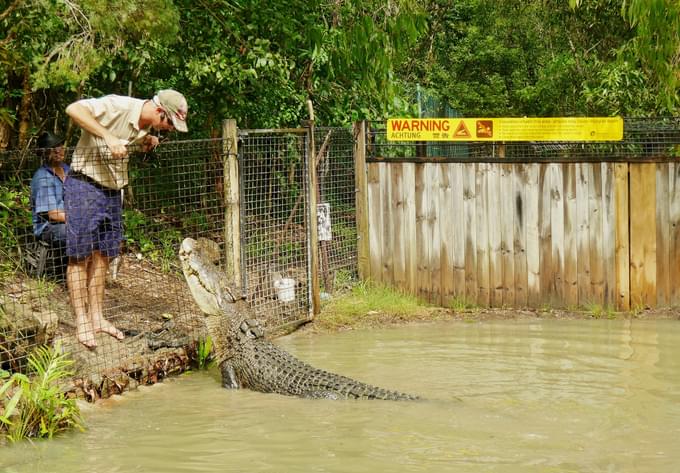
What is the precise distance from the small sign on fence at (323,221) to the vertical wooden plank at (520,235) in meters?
1.82

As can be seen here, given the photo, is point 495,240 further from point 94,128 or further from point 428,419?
point 94,128

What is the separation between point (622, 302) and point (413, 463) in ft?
15.2

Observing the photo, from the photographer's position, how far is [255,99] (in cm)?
1005

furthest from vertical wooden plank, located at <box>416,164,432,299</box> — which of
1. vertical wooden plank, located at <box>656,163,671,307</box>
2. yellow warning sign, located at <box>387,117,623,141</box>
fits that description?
vertical wooden plank, located at <box>656,163,671,307</box>

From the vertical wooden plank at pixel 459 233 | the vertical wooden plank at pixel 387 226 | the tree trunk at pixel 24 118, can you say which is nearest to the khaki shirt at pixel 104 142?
the tree trunk at pixel 24 118

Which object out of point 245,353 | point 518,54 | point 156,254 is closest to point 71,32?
point 156,254

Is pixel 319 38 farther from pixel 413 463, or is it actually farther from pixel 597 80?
pixel 597 80

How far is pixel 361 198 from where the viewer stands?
383 inches

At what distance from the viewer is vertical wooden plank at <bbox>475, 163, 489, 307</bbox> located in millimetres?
9297

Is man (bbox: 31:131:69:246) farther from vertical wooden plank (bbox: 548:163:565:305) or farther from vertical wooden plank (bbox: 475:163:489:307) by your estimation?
vertical wooden plank (bbox: 548:163:565:305)

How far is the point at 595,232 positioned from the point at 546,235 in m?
0.46

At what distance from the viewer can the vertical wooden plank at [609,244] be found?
891cm

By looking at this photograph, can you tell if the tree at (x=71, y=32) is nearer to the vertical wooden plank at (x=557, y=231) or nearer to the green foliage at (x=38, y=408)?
the green foliage at (x=38, y=408)

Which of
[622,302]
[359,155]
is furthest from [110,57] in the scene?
[622,302]
